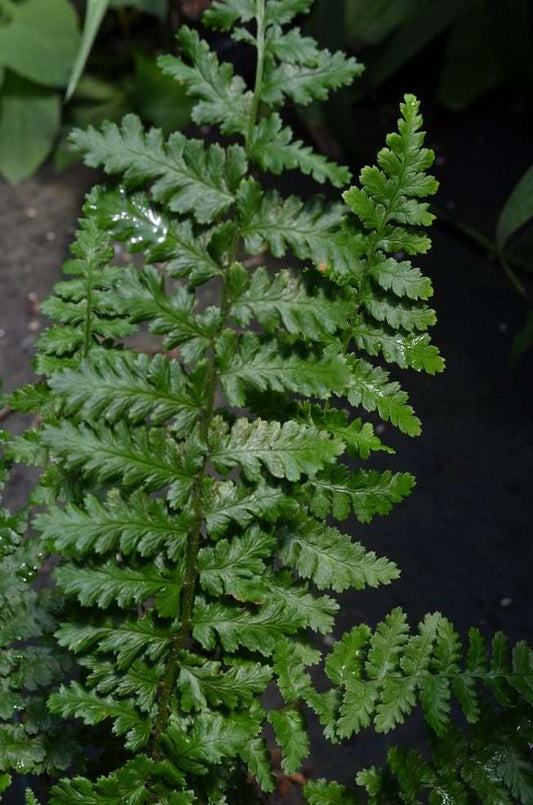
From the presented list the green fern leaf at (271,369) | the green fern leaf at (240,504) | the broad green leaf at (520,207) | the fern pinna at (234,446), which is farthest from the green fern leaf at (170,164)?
the broad green leaf at (520,207)

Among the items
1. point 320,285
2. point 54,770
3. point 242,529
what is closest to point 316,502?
point 242,529

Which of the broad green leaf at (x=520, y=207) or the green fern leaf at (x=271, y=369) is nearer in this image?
the green fern leaf at (x=271, y=369)

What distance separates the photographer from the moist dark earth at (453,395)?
172 centimetres

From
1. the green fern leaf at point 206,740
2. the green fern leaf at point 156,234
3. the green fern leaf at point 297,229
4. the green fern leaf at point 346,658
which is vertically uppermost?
the green fern leaf at point 297,229

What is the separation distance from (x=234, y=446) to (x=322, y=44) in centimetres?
155

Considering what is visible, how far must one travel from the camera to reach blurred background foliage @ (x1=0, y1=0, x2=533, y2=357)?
2227 millimetres

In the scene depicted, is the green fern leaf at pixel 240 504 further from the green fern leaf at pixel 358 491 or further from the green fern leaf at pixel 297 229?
the green fern leaf at pixel 297 229

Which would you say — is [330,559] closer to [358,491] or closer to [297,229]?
[358,491]

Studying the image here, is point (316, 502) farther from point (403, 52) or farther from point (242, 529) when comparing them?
point (403, 52)

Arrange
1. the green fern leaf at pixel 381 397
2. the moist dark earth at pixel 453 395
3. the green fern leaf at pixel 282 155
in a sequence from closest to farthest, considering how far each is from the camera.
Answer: the green fern leaf at pixel 282 155
the green fern leaf at pixel 381 397
the moist dark earth at pixel 453 395

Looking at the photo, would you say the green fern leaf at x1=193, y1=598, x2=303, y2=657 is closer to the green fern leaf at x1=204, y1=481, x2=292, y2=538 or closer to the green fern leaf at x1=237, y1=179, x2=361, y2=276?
the green fern leaf at x1=204, y1=481, x2=292, y2=538

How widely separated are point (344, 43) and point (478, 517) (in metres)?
1.06

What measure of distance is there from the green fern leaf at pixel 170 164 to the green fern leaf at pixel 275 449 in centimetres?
18

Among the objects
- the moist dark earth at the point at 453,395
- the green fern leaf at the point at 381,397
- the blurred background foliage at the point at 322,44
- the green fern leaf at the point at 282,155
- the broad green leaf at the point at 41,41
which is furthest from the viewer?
the broad green leaf at the point at 41,41
